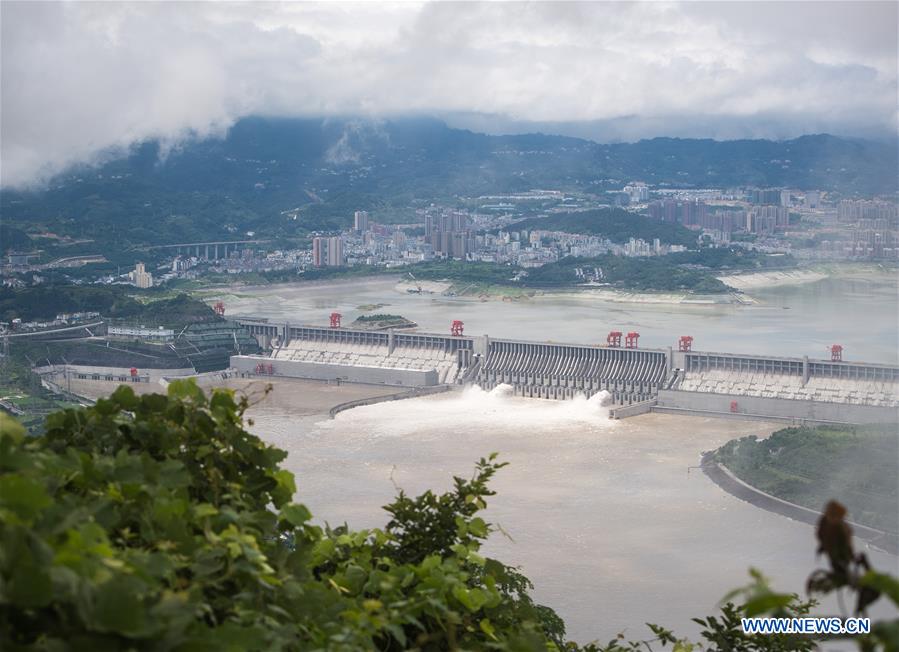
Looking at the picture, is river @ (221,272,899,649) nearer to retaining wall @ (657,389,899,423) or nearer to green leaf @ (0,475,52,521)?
retaining wall @ (657,389,899,423)

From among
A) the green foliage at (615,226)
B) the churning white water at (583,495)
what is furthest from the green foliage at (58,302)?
the green foliage at (615,226)

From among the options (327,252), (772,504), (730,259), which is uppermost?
(730,259)

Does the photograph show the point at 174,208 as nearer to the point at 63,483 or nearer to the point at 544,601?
the point at 544,601

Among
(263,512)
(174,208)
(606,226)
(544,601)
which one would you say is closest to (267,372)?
(544,601)

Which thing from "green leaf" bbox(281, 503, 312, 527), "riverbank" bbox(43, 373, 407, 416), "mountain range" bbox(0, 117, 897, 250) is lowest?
"riverbank" bbox(43, 373, 407, 416)

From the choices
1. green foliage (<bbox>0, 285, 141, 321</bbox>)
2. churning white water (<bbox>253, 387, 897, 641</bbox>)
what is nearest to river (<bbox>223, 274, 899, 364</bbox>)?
green foliage (<bbox>0, 285, 141, 321</bbox>)

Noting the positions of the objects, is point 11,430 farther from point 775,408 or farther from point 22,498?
point 775,408

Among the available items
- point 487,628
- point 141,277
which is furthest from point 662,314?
point 487,628
